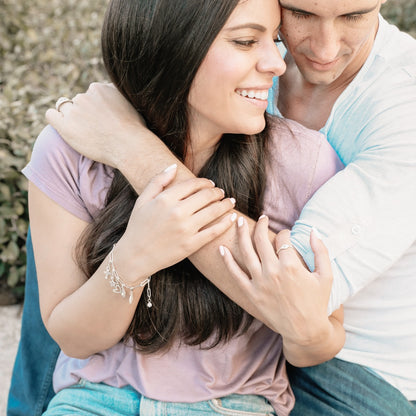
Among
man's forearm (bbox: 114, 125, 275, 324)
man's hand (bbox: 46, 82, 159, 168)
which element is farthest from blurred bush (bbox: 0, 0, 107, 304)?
man's forearm (bbox: 114, 125, 275, 324)

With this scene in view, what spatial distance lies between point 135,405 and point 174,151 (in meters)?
0.80

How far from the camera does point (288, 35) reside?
1.99 metres

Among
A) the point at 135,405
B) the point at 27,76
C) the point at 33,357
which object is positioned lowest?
the point at 33,357

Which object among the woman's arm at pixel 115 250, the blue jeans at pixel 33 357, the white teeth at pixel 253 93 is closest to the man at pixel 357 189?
the woman's arm at pixel 115 250

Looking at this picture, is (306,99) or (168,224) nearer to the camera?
(168,224)

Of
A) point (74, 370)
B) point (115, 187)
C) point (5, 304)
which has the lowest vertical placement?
point (5, 304)

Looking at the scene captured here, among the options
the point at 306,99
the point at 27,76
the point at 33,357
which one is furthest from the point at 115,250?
the point at 27,76

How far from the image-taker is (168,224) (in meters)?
1.66

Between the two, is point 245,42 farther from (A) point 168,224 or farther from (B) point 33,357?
(B) point 33,357

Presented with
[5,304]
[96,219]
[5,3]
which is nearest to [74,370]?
[96,219]

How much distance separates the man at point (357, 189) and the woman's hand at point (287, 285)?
0.02 meters

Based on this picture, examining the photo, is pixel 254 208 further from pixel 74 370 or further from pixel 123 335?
pixel 74 370

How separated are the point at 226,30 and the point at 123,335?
958mm

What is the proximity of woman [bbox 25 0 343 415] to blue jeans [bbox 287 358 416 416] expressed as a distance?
0.09 metres
